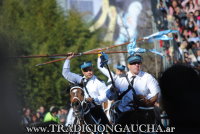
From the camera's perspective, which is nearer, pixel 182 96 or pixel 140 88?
pixel 182 96

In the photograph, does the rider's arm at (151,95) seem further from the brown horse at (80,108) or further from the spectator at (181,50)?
the spectator at (181,50)

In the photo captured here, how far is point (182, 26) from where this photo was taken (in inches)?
789

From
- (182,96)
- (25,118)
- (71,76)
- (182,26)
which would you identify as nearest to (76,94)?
(71,76)

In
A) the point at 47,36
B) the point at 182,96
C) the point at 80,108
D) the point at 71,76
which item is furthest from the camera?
the point at 47,36

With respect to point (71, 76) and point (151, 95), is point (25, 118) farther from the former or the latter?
point (151, 95)

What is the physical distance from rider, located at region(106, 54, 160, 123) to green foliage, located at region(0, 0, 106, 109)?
57.2 ft

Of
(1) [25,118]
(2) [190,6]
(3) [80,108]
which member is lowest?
(1) [25,118]

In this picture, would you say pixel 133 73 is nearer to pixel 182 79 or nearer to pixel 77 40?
pixel 182 79

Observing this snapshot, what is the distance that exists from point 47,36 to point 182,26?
15.6 metres

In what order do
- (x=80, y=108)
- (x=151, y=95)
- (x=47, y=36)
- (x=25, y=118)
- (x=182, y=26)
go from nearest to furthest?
1. (x=151, y=95)
2. (x=80, y=108)
3. (x=25, y=118)
4. (x=182, y=26)
5. (x=47, y=36)

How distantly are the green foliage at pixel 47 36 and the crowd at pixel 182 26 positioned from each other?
32.4ft

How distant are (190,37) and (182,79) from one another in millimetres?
14678

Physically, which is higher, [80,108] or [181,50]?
[181,50]

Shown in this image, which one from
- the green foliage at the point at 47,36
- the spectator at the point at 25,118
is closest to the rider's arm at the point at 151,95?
the spectator at the point at 25,118
